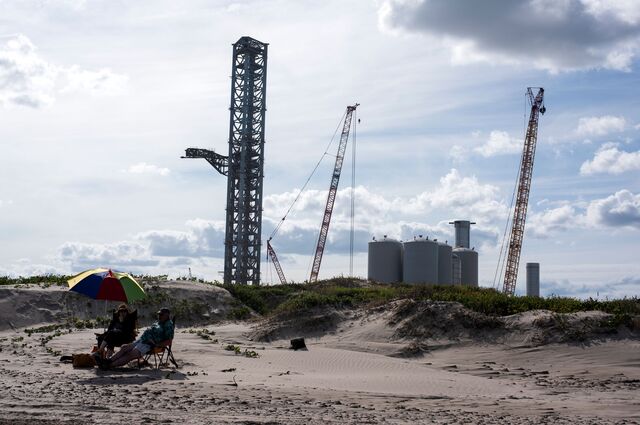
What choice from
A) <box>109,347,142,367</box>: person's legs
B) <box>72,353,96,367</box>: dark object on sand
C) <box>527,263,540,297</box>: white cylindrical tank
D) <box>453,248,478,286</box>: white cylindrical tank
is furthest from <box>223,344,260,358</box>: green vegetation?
<box>527,263,540,297</box>: white cylindrical tank

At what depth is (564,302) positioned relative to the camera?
23.4 metres

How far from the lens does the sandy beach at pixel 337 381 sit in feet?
39.7

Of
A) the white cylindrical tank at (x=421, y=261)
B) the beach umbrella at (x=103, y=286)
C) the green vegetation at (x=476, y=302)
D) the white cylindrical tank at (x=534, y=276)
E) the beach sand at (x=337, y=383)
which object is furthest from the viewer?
the white cylindrical tank at (x=534, y=276)

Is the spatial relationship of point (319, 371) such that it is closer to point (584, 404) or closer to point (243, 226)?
point (584, 404)

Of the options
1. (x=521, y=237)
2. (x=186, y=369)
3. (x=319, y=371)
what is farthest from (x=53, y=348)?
(x=521, y=237)

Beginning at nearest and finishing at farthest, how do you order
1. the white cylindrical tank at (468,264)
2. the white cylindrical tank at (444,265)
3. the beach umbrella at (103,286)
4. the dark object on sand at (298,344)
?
the beach umbrella at (103,286) < the dark object on sand at (298,344) < the white cylindrical tank at (444,265) < the white cylindrical tank at (468,264)

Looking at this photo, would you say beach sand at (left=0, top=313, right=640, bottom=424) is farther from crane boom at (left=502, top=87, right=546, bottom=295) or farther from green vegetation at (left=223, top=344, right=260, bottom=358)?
crane boom at (left=502, top=87, right=546, bottom=295)

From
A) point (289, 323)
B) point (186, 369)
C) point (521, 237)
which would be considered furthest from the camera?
point (521, 237)

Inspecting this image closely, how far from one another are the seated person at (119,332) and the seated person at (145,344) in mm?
565

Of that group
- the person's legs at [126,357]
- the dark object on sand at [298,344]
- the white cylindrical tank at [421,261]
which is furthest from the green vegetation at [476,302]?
the white cylindrical tank at [421,261]

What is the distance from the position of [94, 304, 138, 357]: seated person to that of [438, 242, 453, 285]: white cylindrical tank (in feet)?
120

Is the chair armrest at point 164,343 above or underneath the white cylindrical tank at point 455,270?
underneath

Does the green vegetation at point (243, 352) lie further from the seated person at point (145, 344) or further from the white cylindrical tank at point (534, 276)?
the white cylindrical tank at point (534, 276)

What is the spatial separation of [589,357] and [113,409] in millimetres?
12187
